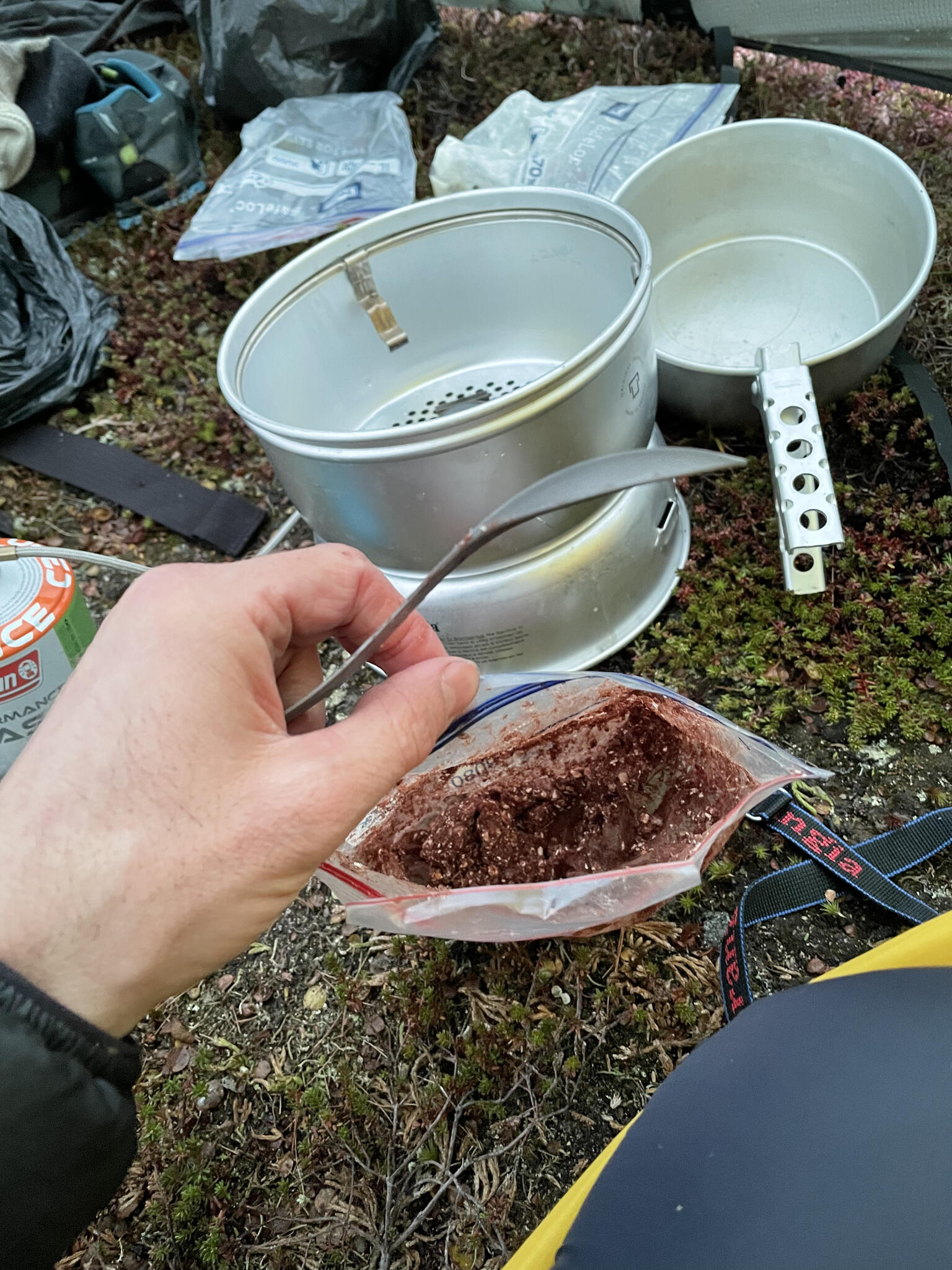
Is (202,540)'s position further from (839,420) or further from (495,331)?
(839,420)

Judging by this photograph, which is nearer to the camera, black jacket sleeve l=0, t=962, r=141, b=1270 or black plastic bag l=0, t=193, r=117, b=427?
black jacket sleeve l=0, t=962, r=141, b=1270

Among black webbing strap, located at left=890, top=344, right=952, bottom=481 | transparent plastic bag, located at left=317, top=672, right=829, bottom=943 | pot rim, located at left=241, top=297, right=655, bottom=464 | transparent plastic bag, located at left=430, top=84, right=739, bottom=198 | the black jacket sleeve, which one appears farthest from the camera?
transparent plastic bag, located at left=430, top=84, right=739, bottom=198

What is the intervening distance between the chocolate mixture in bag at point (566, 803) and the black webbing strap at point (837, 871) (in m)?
0.21

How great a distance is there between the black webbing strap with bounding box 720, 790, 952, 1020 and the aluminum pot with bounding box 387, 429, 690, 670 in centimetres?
48

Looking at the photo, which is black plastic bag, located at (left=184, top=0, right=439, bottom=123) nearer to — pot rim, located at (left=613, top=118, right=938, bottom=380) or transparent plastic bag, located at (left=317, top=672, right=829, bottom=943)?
pot rim, located at (left=613, top=118, right=938, bottom=380)

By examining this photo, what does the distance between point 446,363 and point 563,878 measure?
4.02 feet

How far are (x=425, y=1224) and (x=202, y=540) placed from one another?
1.54 metres

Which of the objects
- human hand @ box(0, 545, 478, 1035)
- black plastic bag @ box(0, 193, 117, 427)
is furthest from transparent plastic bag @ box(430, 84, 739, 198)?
human hand @ box(0, 545, 478, 1035)

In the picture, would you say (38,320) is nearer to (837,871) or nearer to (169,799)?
(169,799)

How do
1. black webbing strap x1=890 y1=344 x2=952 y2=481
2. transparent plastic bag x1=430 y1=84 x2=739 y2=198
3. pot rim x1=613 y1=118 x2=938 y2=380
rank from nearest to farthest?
1. pot rim x1=613 y1=118 x2=938 y2=380
2. black webbing strap x1=890 y1=344 x2=952 y2=481
3. transparent plastic bag x1=430 y1=84 x2=739 y2=198

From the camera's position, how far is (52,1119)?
2.32 feet

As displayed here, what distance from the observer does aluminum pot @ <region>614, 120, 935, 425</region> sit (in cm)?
181

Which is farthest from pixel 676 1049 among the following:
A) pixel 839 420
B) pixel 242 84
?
pixel 242 84

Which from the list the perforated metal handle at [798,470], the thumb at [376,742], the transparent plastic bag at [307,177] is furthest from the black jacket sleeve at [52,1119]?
the transparent plastic bag at [307,177]
